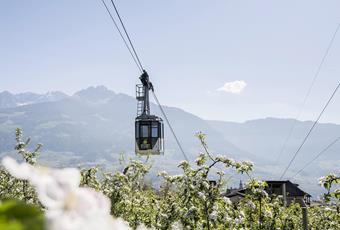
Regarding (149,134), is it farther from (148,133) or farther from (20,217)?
(20,217)

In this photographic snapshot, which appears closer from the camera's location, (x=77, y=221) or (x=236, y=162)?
(x=77, y=221)

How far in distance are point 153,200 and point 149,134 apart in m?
13.4

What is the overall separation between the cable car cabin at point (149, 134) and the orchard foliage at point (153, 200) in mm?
12030

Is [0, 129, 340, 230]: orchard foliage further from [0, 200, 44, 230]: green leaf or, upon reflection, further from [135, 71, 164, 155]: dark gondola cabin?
[135, 71, 164, 155]: dark gondola cabin

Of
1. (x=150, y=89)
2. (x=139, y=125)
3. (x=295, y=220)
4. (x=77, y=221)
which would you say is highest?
(x=150, y=89)

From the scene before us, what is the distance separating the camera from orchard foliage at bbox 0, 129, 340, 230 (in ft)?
1.62

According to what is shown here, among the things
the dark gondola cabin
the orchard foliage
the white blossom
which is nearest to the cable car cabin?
the dark gondola cabin

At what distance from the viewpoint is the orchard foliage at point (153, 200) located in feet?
1.62

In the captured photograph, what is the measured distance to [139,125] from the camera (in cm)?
2225

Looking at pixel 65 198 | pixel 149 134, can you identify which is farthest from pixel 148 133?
pixel 65 198

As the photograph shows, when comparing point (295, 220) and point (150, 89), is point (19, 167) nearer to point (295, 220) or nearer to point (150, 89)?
point (295, 220)

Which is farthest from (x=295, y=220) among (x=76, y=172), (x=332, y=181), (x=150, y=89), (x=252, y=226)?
(x=150, y=89)

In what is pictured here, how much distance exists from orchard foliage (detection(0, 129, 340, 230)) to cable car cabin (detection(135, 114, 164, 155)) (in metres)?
12.0

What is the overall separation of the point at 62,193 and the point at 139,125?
71.5ft
